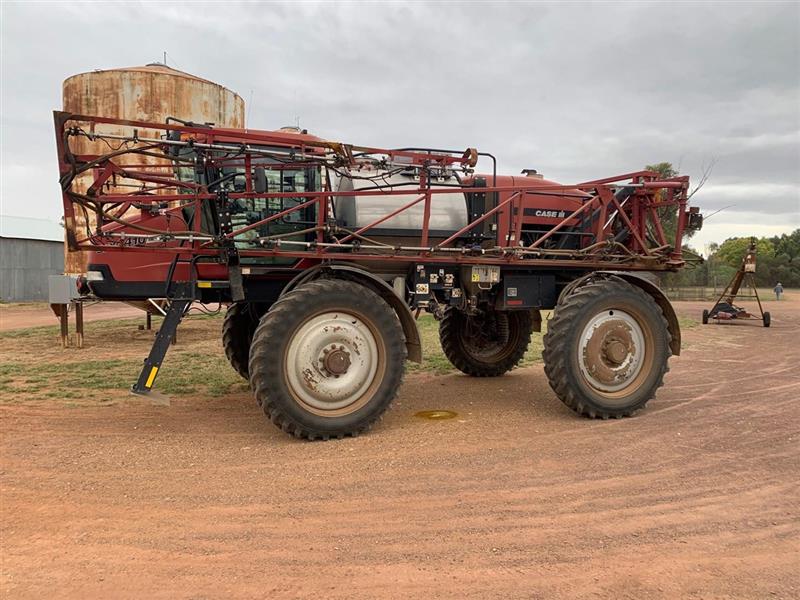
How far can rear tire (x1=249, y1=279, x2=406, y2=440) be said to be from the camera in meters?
5.10

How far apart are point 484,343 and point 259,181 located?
184 inches

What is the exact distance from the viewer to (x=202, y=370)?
30.8 ft

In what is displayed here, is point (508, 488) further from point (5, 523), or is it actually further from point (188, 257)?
point (188, 257)

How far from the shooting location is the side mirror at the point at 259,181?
531 cm

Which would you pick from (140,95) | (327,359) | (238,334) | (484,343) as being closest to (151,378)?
(327,359)

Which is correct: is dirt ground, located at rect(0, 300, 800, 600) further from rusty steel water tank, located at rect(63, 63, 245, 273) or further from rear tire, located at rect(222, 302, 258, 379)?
rusty steel water tank, located at rect(63, 63, 245, 273)

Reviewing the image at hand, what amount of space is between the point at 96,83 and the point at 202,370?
1048 cm

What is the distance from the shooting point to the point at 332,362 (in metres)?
5.36

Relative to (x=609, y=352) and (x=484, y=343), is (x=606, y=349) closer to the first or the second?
(x=609, y=352)

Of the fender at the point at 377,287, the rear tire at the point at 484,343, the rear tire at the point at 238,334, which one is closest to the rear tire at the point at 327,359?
the fender at the point at 377,287

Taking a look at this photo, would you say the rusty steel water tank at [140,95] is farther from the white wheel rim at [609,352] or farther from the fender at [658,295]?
the white wheel rim at [609,352]

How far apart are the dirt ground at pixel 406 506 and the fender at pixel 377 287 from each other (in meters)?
0.87

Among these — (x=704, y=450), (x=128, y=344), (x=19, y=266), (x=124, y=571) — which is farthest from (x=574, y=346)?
(x=19, y=266)

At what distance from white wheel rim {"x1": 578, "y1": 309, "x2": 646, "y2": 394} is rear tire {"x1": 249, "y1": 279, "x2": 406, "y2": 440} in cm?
215
